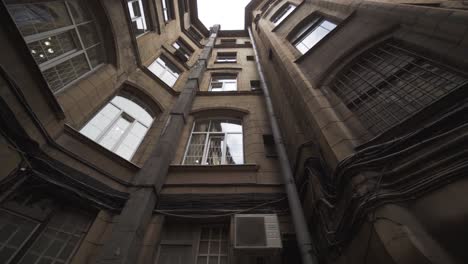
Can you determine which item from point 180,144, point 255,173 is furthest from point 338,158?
point 180,144

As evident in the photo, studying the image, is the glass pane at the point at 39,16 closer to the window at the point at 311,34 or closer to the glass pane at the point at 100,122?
the glass pane at the point at 100,122

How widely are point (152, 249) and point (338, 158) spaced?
179 inches

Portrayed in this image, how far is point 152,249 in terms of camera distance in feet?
16.8

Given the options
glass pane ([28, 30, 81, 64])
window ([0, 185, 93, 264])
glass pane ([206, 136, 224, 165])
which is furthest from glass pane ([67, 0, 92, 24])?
glass pane ([206, 136, 224, 165])

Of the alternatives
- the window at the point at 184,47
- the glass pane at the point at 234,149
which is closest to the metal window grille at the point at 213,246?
the glass pane at the point at 234,149

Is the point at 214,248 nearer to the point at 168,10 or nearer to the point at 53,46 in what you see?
the point at 53,46

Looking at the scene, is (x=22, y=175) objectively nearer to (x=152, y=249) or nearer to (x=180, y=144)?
(x=152, y=249)

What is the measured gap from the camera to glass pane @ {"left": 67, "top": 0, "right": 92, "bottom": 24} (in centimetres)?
747

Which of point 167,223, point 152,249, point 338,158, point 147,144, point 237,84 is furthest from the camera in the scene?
point 237,84

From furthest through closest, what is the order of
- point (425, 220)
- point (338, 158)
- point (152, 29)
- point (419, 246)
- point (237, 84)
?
point (237, 84)
point (152, 29)
point (338, 158)
point (425, 220)
point (419, 246)

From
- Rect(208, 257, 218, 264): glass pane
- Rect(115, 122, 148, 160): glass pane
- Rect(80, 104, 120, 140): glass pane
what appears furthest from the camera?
Rect(115, 122, 148, 160): glass pane

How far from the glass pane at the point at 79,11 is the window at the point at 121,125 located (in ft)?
9.45

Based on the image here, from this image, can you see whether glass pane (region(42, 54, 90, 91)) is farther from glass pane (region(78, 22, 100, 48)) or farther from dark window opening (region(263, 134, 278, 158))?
dark window opening (region(263, 134, 278, 158))

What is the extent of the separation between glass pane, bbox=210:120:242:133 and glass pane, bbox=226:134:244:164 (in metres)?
0.48
